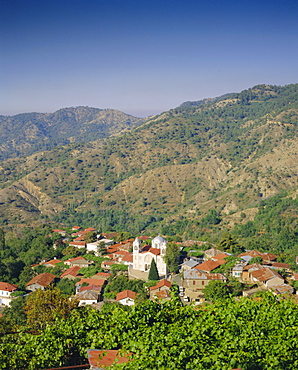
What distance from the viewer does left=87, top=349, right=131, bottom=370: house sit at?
8867 mm

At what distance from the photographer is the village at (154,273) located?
30094mm

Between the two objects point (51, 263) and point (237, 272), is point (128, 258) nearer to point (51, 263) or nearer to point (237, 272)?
point (51, 263)

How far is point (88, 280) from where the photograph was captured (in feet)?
114

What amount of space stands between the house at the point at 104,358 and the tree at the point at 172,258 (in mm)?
26096

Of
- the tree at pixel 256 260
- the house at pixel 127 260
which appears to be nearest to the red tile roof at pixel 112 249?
the house at pixel 127 260

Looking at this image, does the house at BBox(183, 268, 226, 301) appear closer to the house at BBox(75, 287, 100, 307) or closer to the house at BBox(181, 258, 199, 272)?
the house at BBox(181, 258, 199, 272)

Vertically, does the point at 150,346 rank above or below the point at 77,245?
above

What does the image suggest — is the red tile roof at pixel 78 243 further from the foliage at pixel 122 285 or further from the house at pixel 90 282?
the foliage at pixel 122 285

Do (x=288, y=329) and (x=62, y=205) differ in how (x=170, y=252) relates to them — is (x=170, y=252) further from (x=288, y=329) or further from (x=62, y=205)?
(x=62, y=205)

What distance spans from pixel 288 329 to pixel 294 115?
10741 cm

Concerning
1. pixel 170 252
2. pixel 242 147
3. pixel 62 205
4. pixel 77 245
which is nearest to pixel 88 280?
pixel 170 252

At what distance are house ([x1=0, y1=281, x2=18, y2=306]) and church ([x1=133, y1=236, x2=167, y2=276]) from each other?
38.5 feet

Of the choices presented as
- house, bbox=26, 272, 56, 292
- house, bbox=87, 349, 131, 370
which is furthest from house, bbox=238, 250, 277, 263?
house, bbox=87, 349, 131, 370

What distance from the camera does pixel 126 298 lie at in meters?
29.0
